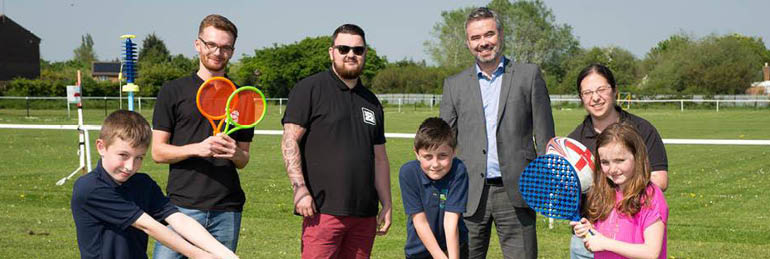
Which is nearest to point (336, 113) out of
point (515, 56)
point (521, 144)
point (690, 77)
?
point (521, 144)

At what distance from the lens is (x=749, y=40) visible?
128125mm

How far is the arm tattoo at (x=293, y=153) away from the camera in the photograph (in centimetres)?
457

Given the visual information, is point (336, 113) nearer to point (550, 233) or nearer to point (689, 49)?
point (550, 233)

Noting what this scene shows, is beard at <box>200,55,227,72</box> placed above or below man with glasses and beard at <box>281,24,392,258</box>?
above

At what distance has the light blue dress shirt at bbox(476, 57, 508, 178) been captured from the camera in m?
5.16

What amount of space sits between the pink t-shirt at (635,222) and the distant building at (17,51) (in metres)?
78.7

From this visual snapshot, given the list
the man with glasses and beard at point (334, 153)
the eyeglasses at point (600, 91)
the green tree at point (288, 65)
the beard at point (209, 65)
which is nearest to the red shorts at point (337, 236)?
the man with glasses and beard at point (334, 153)

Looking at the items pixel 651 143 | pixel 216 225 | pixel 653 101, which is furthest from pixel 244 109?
pixel 653 101

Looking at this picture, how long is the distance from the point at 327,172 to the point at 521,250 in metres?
1.53

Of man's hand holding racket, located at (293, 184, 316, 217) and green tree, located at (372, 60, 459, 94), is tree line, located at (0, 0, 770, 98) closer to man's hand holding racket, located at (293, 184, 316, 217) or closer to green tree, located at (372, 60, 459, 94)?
green tree, located at (372, 60, 459, 94)

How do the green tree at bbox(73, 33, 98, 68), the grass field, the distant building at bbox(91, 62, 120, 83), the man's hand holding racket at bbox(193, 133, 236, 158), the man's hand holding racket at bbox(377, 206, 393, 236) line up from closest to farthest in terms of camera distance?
1. the man's hand holding racket at bbox(193, 133, 236, 158)
2. the man's hand holding racket at bbox(377, 206, 393, 236)
3. the grass field
4. the distant building at bbox(91, 62, 120, 83)
5. the green tree at bbox(73, 33, 98, 68)

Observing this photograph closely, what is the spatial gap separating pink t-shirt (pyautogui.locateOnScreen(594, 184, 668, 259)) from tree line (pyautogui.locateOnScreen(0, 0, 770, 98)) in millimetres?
66378

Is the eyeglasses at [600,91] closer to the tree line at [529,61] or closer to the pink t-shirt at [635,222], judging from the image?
the pink t-shirt at [635,222]

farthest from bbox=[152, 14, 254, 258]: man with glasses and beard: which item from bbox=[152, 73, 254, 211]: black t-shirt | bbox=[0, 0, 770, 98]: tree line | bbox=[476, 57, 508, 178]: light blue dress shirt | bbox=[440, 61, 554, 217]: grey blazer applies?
bbox=[0, 0, 770, 98]: tree line
